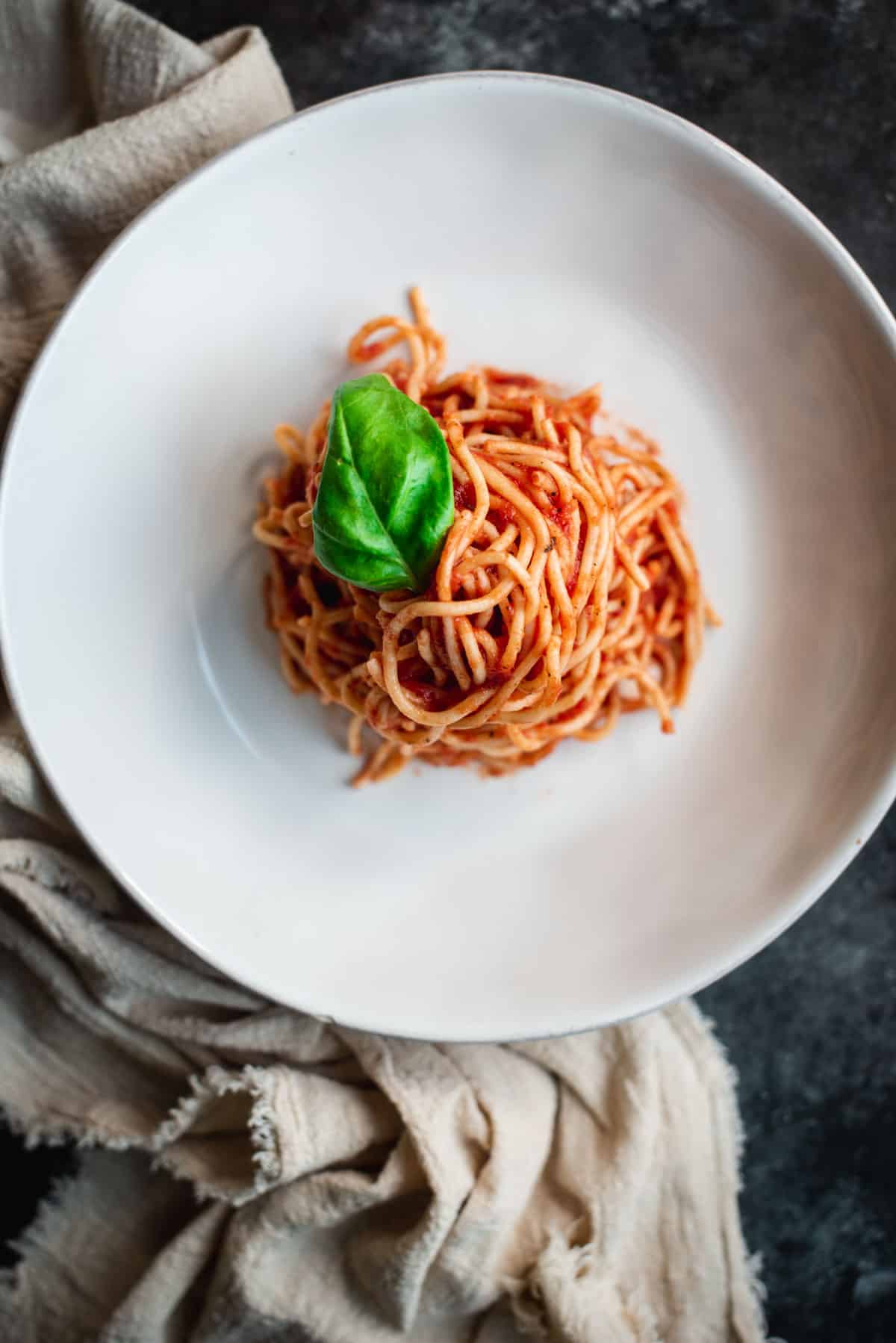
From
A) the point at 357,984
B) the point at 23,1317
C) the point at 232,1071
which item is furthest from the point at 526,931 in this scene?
the point at 23,1317

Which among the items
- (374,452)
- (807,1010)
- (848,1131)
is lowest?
(848,1131)

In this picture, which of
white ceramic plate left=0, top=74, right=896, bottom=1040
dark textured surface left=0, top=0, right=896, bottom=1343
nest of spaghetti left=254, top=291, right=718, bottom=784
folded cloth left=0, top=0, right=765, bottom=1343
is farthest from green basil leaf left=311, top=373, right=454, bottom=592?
dark textured surface left=0, top=0, right=896, bottom=1343

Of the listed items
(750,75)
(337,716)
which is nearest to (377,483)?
(337,716)

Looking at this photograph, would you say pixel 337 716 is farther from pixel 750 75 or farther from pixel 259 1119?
pixel 750 75

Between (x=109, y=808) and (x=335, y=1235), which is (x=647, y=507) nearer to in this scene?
(x=109, y=808)

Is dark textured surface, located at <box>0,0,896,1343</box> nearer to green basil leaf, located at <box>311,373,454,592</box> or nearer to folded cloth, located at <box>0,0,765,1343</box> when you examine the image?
folded cloth, located at <box>0,0,765,1343</box>
